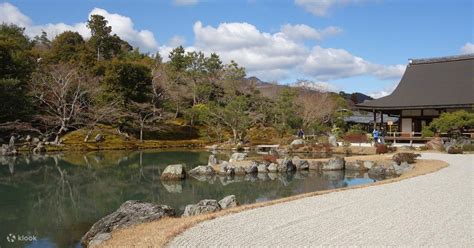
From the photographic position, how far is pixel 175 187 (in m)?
13.3

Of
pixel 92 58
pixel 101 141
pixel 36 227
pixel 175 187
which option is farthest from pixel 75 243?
pixel 92 58

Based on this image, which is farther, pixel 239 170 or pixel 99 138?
pixel 99 138

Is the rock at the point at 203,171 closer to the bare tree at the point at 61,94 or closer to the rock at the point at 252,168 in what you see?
the rock at the point at 252,168

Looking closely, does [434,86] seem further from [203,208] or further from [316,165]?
[203,208]

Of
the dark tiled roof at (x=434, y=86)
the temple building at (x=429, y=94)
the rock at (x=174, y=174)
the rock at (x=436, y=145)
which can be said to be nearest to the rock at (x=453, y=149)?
the rock at (x=436, y=145)

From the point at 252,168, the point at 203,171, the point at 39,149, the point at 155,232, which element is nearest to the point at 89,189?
the point at 203,171

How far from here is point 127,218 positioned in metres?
7.19

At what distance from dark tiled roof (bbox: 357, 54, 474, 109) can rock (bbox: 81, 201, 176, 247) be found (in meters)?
20.0

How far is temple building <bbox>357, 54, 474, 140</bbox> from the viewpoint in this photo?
23.9m

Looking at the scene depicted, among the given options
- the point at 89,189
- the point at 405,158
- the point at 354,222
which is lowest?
the point at 89,189

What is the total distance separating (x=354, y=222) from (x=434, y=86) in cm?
2256

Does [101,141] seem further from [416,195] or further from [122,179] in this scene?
[416,195]

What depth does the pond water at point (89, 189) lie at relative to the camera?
8.34m

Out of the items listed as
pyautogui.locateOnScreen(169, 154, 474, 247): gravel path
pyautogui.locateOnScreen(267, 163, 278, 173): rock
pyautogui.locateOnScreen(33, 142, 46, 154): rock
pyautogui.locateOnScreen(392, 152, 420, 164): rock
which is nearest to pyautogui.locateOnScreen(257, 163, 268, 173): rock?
pyautogui.locateOnScreen(267, 163, 278, 173): rock
